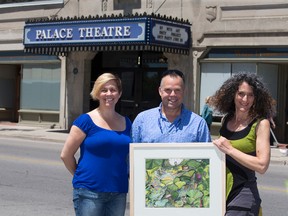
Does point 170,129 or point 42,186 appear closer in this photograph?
point 170,129

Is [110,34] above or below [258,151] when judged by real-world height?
above

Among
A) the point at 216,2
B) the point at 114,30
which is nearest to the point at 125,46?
the point at 114,30

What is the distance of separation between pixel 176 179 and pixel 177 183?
0.03 meters

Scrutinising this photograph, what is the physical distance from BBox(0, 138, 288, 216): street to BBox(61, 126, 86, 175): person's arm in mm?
4130

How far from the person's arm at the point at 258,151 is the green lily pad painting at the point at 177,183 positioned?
17 cm

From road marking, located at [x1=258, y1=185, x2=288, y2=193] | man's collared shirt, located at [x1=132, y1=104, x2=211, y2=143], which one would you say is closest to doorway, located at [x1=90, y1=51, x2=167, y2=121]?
road marking, located at [x1=258, y1=185, x2=288, y2=193]

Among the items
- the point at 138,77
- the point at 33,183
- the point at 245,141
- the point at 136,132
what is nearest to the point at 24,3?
the point at 138,77

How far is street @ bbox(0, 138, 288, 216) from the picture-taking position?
9.02m

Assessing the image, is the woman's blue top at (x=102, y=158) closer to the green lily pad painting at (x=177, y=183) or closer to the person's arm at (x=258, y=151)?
the green lily pad painting at (x=177, y=183)

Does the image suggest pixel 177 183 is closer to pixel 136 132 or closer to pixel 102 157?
pixel 136 132

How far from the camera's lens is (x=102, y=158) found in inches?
172

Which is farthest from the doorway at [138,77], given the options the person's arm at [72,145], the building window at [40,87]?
the person's arm at [72,145]

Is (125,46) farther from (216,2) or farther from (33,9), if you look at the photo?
(33,9)

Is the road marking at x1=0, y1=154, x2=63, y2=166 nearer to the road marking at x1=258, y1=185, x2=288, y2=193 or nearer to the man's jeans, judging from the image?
the road marking at x1=258, y1=185, x2=288, y2=193
